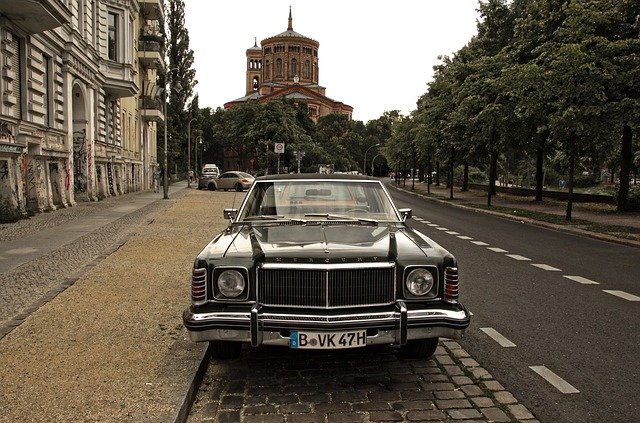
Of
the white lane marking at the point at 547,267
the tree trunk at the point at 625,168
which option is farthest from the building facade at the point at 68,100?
the tree trunk at the point at 625,168

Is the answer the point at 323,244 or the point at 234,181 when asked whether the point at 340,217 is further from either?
the point at 234,181

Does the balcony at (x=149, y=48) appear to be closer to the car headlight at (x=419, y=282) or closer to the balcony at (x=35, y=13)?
the balcony at (x=35, y=13)

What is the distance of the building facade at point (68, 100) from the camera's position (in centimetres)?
1644

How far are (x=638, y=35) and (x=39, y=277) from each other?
1891 cm

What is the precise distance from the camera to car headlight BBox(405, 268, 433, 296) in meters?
4.45

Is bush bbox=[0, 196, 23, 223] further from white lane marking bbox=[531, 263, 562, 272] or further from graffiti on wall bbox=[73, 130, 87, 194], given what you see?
white lane marking bbox=[531, 263, 562, 272]

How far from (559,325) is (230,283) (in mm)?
3941

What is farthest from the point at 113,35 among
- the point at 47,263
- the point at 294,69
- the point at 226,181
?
the point at 294,69

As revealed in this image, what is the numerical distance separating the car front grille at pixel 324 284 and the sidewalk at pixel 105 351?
918 mm

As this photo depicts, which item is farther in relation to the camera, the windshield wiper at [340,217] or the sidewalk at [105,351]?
the windshield wiper at [340,217]

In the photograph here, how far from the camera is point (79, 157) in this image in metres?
24.7

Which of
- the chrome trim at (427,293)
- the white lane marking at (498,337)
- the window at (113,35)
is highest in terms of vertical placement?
the window at (113,35)

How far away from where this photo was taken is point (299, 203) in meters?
5.98

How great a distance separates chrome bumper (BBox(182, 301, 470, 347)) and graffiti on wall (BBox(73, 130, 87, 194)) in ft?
73.4
